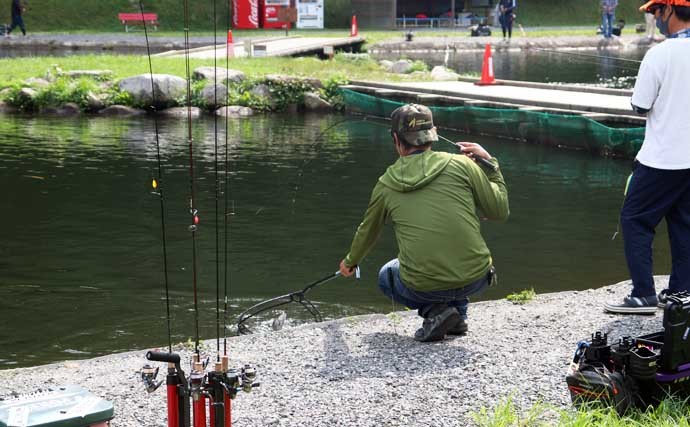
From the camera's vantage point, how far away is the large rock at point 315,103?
22.3 meters

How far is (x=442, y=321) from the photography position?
580cm

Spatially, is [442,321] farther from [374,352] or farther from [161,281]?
[161,281]

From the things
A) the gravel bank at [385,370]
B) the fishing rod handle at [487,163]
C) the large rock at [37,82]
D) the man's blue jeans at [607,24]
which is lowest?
the gravel bank at [385,370]

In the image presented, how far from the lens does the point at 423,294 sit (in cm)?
588

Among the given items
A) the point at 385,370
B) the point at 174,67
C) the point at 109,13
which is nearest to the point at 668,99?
the point at 385,370

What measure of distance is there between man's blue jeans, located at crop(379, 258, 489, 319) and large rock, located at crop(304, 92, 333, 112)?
16.5m

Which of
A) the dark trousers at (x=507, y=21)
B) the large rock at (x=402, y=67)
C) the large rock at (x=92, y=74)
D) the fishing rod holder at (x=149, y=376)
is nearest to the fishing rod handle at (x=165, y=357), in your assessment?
the fishing rod holder at (x=149, y=376)

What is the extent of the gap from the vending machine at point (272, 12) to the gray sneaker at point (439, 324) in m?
39.0

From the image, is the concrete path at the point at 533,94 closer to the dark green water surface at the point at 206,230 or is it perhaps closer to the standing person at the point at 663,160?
the dark green water surface at the point at 206,230

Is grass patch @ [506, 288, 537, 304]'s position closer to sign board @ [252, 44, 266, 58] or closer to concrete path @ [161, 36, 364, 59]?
concrete path @ [161, 36, 364, 59]

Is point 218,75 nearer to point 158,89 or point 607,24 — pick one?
point 158,89

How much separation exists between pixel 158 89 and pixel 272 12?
2349 cm

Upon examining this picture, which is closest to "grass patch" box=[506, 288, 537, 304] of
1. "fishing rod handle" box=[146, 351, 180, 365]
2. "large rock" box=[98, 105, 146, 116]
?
"fishing rod handle" box=[146, 351, 180, 365]

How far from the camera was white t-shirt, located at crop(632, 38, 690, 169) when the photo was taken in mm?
5770
